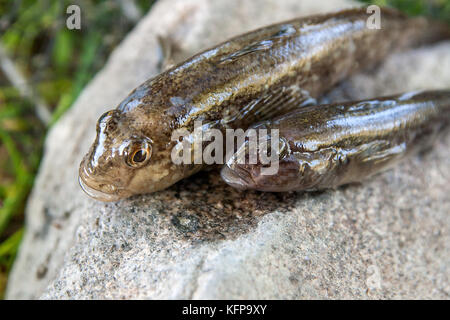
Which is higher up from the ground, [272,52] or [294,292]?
[272,52]

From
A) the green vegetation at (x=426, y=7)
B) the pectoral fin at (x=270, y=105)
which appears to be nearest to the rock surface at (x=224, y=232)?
the pectoral fin at (x=270, y=105)

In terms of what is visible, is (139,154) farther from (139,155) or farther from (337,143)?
(337,143)

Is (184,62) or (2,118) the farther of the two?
(2,118)

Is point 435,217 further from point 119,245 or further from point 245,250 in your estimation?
point 119,245

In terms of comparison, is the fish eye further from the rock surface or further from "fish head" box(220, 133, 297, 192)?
"fish head" box(220, 133, 297, 192)

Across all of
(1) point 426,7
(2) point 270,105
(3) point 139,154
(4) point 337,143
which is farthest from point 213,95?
(1) point 426,7
